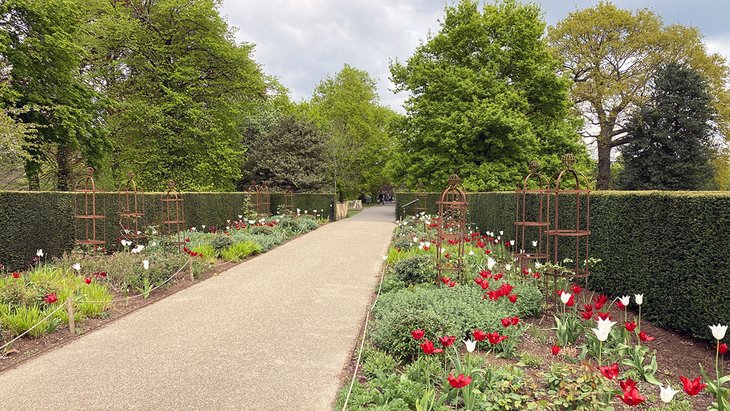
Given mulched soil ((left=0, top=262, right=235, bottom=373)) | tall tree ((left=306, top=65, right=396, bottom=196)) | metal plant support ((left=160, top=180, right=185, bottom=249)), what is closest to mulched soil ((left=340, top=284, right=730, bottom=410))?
mulched soil ((left=0, top=262, right=235, bottom=373))

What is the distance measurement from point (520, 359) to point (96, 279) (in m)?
6.66

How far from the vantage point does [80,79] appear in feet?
51.6

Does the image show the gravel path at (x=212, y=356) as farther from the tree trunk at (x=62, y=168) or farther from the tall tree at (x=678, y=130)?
the tall tree at (x=678, y=130)

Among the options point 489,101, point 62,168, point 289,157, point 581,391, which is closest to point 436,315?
point 581,391

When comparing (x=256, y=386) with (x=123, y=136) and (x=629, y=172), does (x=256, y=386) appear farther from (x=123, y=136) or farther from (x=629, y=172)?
(x=629, y=172)

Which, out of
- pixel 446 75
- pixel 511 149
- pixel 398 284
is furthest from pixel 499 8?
pixel 398 284

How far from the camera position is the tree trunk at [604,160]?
23.3 m

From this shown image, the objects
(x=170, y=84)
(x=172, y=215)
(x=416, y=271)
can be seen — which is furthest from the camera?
(x=170, y=84)

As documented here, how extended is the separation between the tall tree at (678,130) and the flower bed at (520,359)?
1952cm

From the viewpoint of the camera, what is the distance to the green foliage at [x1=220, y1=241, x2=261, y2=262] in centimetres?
963

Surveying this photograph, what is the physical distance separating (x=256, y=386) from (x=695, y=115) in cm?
2528

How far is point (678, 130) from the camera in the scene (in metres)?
20.6

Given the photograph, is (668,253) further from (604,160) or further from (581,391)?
(604,160)

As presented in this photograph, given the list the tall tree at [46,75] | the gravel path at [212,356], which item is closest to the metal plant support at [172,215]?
the gravel path at [212,356]
